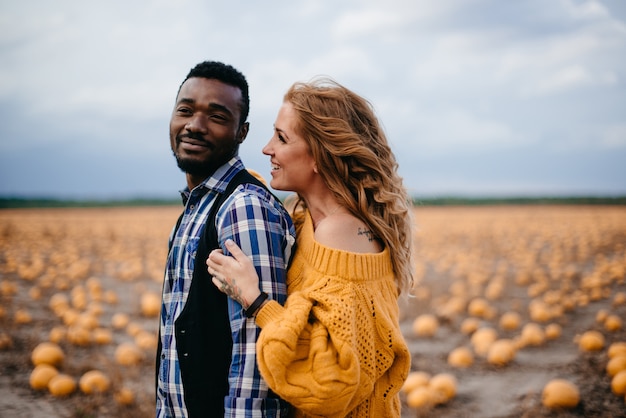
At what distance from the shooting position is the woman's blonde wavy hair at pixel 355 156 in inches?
86.2

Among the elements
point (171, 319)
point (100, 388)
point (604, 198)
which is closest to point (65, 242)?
point (100, 388)

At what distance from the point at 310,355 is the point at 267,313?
0.23 m

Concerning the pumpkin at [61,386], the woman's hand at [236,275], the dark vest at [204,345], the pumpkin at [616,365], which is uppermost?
the woman's hand at [236,275]

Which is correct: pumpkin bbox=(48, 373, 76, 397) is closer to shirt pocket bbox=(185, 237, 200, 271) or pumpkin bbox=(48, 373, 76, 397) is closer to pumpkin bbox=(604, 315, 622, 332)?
shirt pocket bbox=(185, 237, 200, 271)

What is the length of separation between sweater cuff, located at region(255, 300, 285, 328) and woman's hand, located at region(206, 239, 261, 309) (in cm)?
6

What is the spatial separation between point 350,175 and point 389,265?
1.59 ft

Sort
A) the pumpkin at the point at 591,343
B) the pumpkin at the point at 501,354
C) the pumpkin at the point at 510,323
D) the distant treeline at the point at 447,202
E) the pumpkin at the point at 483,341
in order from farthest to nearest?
the distant treeline at the point at 447,202 → the pumpkin at the point at 510,323 → the pumpkin at the point at 483,341 → the pumpkin at the point at 591,343 → the pumpkin at the point at 501,354

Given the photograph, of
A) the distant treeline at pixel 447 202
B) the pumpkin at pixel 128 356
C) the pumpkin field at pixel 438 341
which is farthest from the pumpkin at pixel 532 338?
the distant treeline at pixel 447 202

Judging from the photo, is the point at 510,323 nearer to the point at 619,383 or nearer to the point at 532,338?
the point at 532,338

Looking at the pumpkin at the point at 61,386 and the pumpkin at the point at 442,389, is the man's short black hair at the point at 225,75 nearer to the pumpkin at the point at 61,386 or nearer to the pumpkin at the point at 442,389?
the pumpkin at the point at 442,389

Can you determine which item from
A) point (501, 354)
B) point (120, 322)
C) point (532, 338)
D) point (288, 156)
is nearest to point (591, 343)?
point (532, 338)

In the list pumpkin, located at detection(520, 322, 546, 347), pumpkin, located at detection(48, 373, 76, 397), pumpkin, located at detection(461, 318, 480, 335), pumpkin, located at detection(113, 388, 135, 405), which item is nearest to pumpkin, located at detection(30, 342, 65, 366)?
pumpkin, located at detection(48, 373, 76, 397)

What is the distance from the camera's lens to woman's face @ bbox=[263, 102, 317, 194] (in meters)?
2.21

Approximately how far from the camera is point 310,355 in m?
1.78
